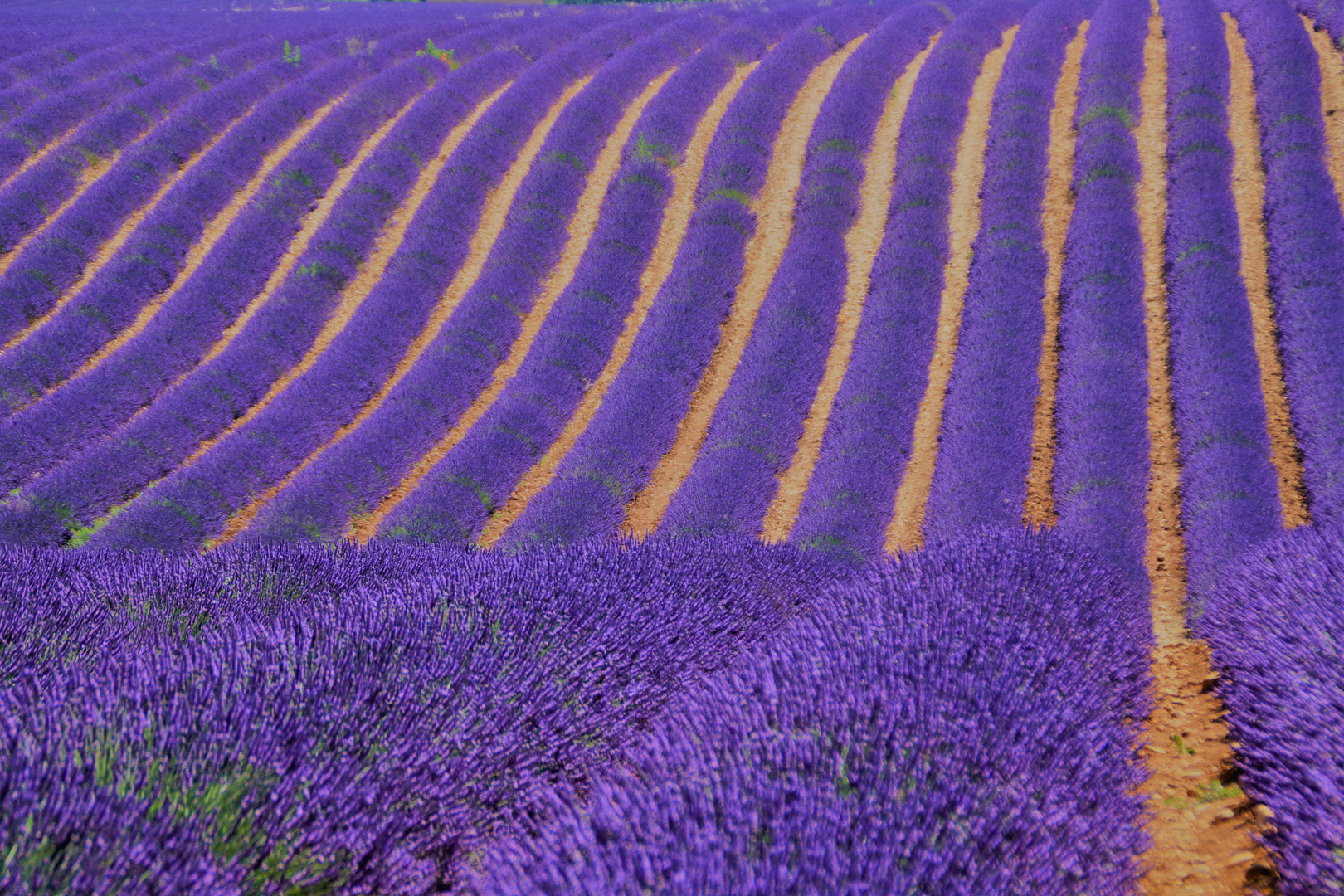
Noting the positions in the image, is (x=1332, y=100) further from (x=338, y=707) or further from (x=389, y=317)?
(x=338, y=707)

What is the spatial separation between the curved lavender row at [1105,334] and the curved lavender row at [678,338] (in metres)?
4.08

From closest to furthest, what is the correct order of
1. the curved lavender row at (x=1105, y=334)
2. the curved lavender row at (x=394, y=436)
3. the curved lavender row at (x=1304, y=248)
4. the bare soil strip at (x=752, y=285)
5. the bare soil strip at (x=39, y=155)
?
the curved lavender row at (x=1105, y=334), the curved lavender row at (x=1304, y=248), the curved lavender row at (x=394, y=436), the bare soil strip at (x=752, y=285), the bare soil strip at (x=39, y=155)

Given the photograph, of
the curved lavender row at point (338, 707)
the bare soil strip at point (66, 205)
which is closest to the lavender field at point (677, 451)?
the curved lavender row at point (338, 707)

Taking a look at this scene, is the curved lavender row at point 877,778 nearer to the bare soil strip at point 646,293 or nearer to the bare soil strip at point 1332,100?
the bare soil strip at point 646,293

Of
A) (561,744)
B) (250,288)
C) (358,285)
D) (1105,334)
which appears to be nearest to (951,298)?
(1105,334)

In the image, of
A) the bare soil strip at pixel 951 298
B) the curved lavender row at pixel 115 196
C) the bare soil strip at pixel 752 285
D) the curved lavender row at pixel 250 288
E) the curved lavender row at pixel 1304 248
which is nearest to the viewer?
the curved lavender row at pixel 1304 248

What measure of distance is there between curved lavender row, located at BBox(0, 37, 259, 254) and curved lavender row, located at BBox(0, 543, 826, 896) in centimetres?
1028

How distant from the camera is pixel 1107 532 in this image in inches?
259

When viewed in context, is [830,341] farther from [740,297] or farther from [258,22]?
[258,22]

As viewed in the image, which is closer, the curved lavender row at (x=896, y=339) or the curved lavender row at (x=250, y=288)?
the curved lavender row at (x=896, y=339)

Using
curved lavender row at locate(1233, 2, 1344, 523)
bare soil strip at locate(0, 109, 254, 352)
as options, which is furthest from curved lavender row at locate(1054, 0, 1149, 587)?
A: bare soil strip at locate(0, 109, 254, 352)

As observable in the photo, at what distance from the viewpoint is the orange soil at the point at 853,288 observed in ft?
25.9

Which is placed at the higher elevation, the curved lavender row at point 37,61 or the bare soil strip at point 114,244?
the curved lavender row at point 37,61

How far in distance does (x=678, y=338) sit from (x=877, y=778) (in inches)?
303
